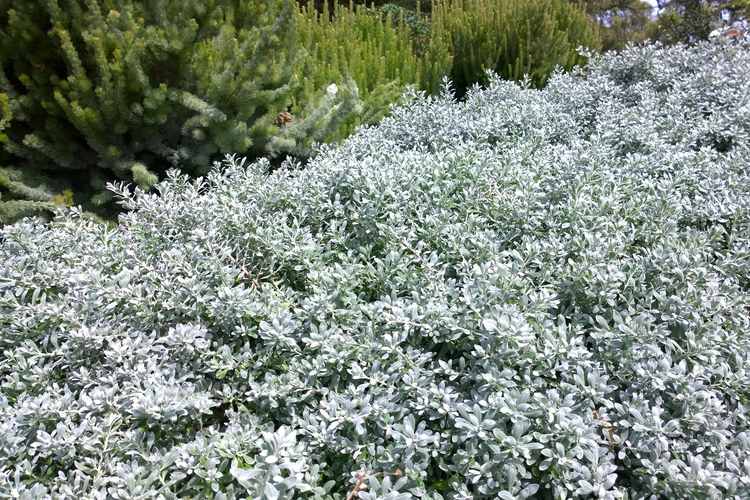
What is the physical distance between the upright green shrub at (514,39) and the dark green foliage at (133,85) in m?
2.29

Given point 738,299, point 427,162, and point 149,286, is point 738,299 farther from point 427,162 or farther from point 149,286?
point 149,286

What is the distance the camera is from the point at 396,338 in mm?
1438

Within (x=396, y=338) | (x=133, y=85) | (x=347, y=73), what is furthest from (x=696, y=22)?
(x=396, y=338)

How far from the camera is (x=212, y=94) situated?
10.4 feet

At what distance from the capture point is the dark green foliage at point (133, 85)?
2.90 metres

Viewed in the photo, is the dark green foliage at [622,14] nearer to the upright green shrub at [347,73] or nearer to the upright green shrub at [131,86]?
the upright green shrub at [347,73]

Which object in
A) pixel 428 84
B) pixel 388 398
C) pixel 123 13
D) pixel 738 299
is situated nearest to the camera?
pixel 388 398

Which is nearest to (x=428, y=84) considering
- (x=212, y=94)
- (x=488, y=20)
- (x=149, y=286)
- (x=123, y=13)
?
(x=488, y=20)

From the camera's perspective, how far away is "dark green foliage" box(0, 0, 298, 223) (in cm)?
290

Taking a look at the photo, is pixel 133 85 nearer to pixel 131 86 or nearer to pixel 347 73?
pixel 131 86

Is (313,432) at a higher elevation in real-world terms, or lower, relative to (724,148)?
lower

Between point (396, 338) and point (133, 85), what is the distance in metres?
2.36

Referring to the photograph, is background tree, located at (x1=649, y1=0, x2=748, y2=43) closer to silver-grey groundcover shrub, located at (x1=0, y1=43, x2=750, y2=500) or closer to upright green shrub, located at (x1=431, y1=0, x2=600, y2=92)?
upright green shrub, located at (x1=431, y1=0, x2=600, y2=92)

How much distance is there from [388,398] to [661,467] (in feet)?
2.07
